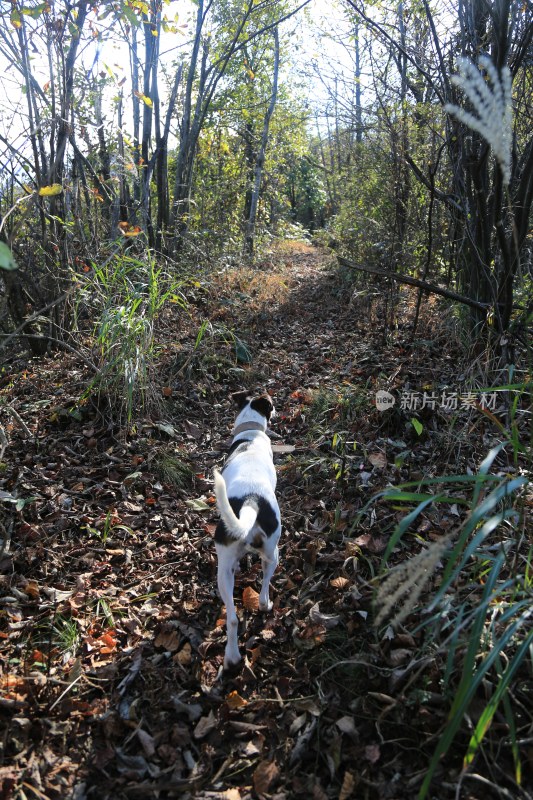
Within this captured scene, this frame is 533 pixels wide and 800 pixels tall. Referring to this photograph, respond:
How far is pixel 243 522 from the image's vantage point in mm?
2250

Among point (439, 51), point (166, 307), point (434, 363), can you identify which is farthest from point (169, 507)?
point (439, 51)

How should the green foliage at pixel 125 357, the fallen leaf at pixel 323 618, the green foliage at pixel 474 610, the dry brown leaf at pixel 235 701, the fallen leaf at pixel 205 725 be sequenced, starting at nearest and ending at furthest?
the green foliage at pixel 474 610
the fallen leaf at pixel 205 725
the dry brown leaf at pixel 235 701
the fallen leaf at pixel 323 618
the green foliage at pixel 125 357

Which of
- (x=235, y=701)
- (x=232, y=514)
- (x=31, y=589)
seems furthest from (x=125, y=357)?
(x=235, y=701)

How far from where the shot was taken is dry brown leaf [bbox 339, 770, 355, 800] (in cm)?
174

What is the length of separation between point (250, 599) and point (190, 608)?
359 mm

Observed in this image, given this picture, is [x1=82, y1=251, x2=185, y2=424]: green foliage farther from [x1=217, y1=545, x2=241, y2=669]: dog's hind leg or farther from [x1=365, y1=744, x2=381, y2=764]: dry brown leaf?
[x1=365, y1=744, x2=381, y2=764]: dry brown leaf

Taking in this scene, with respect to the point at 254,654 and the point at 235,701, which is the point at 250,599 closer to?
the point at 254,654

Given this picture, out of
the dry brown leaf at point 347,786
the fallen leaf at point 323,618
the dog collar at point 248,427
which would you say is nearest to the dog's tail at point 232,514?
the fallen leaf at point 323,618

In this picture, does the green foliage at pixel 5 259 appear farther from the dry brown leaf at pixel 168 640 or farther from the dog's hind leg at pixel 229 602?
the dry brown leaf at pixel 168 640

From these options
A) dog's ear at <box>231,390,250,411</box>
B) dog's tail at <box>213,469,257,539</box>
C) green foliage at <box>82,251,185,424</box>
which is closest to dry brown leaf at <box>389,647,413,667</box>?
dog's tail at <box>213,469,257,539</box>

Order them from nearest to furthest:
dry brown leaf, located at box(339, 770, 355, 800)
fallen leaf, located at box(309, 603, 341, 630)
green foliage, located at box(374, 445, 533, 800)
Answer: green foliage, located at box(374, 445, 533, 800)
dry brown leaf, located at box(339, 770, 355, 800)
fallen leaf, located at box(309, 603, 341, 630)

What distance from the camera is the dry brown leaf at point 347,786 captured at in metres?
1.74

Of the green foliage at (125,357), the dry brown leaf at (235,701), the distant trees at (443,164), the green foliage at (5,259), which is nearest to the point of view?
the green foliage at (5,259)

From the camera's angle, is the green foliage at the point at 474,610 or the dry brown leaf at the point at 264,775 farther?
the dry brown leaf at the point at 264,775
